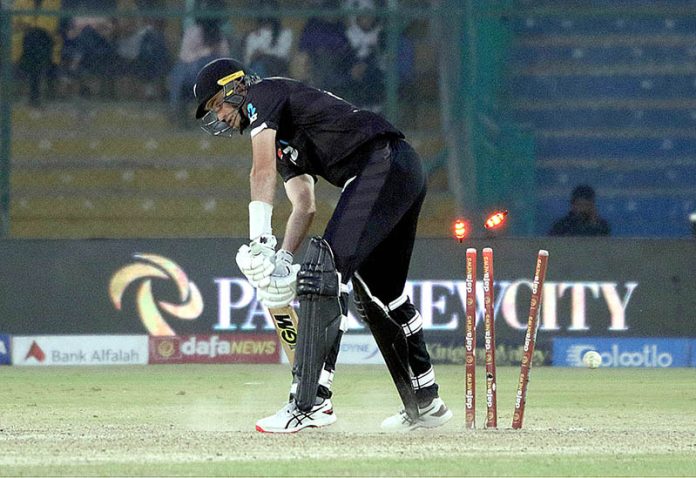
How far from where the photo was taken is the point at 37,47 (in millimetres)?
13984

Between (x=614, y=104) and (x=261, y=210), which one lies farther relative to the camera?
(x=614, y=104)

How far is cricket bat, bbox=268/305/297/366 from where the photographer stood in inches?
277

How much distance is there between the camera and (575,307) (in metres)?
12.7

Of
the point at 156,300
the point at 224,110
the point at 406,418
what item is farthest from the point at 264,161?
the point at 156,300

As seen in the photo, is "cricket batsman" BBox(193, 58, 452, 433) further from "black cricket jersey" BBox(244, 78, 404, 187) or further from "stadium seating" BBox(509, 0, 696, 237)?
"stadium seating" BBox(509, 0, 696, 237)

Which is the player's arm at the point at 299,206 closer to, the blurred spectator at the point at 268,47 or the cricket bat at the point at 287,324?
the cricket bat at the point at 287,324

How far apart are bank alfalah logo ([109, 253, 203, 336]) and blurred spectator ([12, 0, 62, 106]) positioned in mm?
2313

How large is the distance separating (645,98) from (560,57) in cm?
89

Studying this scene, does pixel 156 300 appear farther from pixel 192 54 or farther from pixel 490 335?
pixel 490 335

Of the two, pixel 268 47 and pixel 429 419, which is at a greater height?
pixel 268 47

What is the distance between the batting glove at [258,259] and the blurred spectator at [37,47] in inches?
310

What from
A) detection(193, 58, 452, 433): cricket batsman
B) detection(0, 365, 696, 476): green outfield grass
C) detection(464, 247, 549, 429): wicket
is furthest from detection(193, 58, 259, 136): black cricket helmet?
detection(0, 365, 696, 476): green outfield grass

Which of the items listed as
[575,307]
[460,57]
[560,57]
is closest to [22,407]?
[575,307]

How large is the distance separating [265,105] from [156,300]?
6392 millimetres
